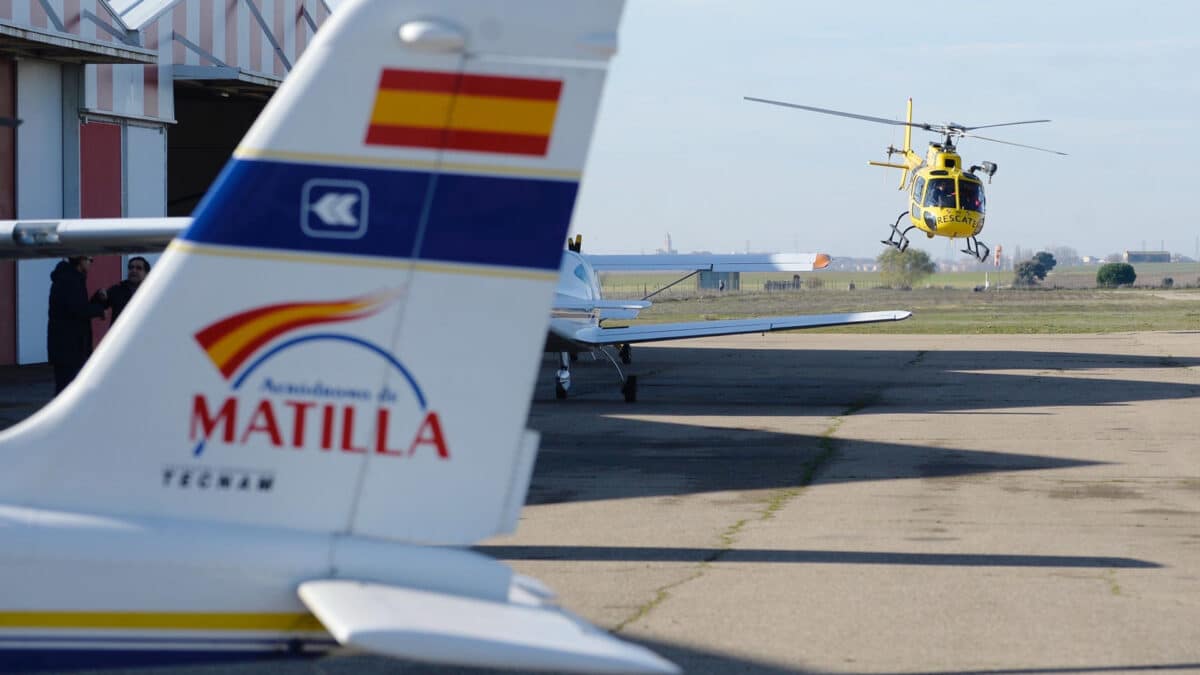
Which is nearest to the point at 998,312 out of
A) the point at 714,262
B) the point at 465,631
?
the point at 714,262

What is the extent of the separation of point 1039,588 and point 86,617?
5.51 m

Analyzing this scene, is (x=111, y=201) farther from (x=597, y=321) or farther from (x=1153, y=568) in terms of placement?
(x=1153, y=568)

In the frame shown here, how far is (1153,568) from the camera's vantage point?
8.17 m

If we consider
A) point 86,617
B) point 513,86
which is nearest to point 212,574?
point 86,617

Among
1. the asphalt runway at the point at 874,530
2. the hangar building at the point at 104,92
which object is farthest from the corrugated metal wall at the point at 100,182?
the asphalt runway at the point at 874,530

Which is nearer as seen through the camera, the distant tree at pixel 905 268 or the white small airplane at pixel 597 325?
the white small airplane at pixel 597 325

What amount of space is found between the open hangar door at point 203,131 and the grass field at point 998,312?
68.2ft

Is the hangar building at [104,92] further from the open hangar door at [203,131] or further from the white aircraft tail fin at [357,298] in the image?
the white aircraft tail fin at [357,298]

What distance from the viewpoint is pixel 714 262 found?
87.8 ft

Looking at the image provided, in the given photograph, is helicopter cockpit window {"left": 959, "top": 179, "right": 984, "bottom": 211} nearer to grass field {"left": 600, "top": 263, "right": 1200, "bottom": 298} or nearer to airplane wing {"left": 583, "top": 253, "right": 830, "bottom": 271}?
airplane wing {"left": 583, "top": 253, "right": 830, "bottom": 271}

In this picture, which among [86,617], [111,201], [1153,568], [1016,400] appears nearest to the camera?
[86,617]

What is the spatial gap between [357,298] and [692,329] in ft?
51.6

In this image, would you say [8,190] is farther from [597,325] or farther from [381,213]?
[381,213]

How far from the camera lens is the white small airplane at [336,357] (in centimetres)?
350
